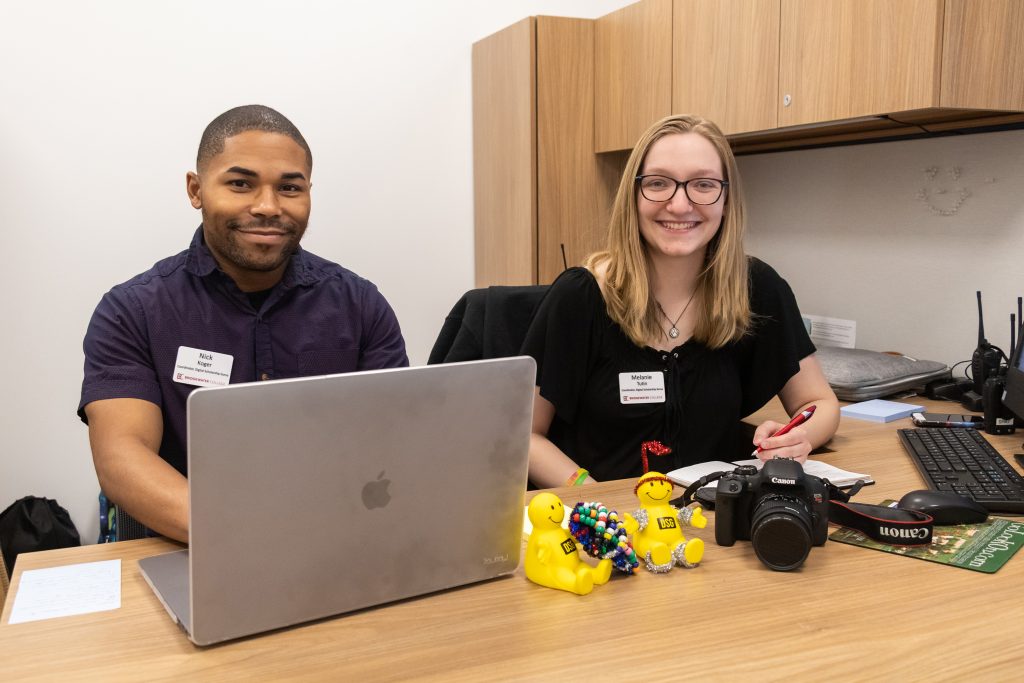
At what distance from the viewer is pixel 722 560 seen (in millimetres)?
1172

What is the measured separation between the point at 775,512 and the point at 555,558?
31cm

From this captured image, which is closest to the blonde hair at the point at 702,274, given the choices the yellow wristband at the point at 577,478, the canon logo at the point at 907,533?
the yellow wristband at the point at 577,478

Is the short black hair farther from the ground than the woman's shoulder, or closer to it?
farther from the ground

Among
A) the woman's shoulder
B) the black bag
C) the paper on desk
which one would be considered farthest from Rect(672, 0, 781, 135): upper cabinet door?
the black bag

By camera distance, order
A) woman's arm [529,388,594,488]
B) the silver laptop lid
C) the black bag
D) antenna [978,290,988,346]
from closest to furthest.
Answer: the silver laptop lid < woman's arm [529,388,594,488] < antenna [978,290,988,346] < the black bag

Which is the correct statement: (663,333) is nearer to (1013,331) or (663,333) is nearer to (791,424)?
(791,424)

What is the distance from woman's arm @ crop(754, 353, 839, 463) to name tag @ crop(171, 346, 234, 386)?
1.02 metres

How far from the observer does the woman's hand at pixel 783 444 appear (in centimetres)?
157

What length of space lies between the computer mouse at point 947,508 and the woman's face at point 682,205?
0.73 meters

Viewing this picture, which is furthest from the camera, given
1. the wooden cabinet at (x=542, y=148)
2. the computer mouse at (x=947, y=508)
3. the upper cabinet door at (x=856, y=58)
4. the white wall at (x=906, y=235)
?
the wooden cabinet at (x=542, y=148)

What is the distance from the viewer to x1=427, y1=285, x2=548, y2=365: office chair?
2123 millimetres

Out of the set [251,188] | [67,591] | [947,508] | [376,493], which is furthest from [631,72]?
[67,591]

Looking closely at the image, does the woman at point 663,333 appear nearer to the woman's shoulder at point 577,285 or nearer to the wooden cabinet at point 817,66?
the woman's shoulder at point 577,285

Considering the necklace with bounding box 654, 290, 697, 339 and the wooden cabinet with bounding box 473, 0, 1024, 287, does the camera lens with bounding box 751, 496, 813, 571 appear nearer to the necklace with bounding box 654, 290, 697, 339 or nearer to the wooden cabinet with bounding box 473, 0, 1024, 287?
the necklace with bounding box 654, 290, 697, 339
